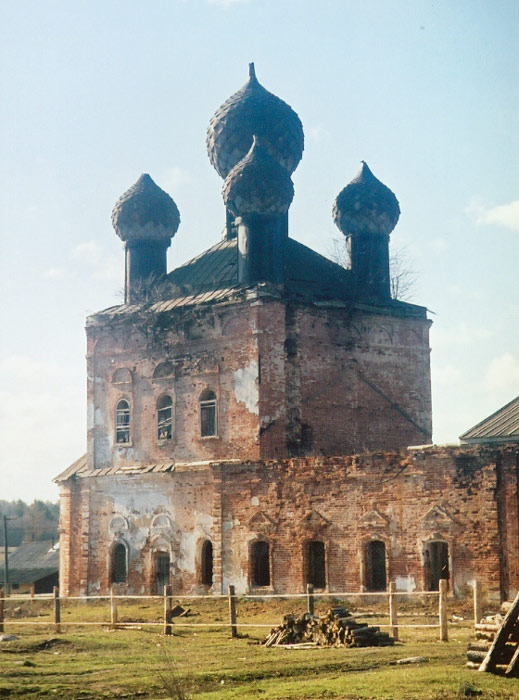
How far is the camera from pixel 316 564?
2386 centimetres

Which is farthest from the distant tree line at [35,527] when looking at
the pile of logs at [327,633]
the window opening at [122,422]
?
the pile of logs at [327,633]

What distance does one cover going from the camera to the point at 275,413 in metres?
25.9

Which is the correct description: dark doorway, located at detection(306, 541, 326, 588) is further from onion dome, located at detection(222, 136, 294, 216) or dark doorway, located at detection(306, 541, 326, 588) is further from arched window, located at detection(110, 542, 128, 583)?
onion dome, located at detection(222, 136, 294, 216)

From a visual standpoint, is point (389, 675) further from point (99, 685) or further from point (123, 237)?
point (123, 237)

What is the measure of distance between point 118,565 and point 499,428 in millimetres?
9920

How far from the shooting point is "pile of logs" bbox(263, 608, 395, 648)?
1677 centimetres

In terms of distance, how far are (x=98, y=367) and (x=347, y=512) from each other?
879 cm

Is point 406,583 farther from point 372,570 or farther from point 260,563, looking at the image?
point 260,563

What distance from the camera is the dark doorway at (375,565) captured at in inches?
901

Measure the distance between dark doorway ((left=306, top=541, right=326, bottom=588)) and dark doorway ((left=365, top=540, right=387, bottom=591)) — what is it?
45.9 inches

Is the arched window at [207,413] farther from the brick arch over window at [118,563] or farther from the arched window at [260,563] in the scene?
the brick arch over window at [118,563]

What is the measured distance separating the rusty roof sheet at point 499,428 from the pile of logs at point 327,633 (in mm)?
7594

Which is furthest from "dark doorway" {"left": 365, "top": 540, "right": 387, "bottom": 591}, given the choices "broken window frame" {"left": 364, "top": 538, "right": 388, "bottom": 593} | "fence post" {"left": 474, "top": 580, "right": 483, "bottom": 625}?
"fence post" {"left": 474, "top": 580, "right": 483, "bottom": 625}

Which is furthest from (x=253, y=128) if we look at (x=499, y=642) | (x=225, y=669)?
(x=499, y=642)
